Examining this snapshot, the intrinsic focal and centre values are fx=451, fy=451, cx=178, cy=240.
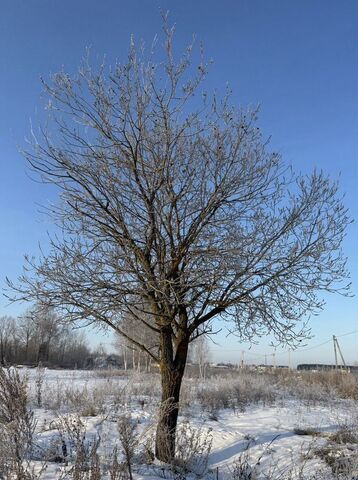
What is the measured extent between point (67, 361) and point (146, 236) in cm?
A: 6273

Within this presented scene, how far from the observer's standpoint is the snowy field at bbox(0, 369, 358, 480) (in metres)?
5.66

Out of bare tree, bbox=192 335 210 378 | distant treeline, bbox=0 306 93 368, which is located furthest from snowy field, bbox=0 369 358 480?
distant treeline, bbox=0 306 93 368

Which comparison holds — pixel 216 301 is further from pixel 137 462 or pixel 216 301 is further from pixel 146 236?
pixel 137 462

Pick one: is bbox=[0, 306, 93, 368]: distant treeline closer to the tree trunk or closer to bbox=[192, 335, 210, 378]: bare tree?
bbox=[192, 335, 210, 378]: bare tree

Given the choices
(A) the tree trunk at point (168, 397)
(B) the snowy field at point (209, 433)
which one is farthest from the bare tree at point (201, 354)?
(A) the tree trunk at point (168, 397)

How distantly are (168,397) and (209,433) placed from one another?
8.06 feet

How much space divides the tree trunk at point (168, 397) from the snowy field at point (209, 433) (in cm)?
18

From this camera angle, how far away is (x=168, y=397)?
7496 mm

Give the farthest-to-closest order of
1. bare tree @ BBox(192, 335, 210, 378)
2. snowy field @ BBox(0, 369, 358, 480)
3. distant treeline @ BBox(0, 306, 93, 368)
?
distant treeline @ BBox(0, 306, 93, 368), bare tree @ BBox(192, 335, 210, 378), snowy field @ BBox(0, 369, 358, 480)

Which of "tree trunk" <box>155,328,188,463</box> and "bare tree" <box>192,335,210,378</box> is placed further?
"bare tree" <box>192,335,210,378</box>

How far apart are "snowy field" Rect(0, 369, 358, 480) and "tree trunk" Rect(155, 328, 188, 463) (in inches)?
7.1

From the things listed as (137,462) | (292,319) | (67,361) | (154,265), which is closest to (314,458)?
(292,319)

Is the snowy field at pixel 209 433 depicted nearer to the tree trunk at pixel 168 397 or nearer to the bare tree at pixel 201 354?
→ the tree trunk at pixel 168 397

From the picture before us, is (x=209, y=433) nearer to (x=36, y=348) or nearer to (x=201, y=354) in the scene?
(x=201, y=354)
